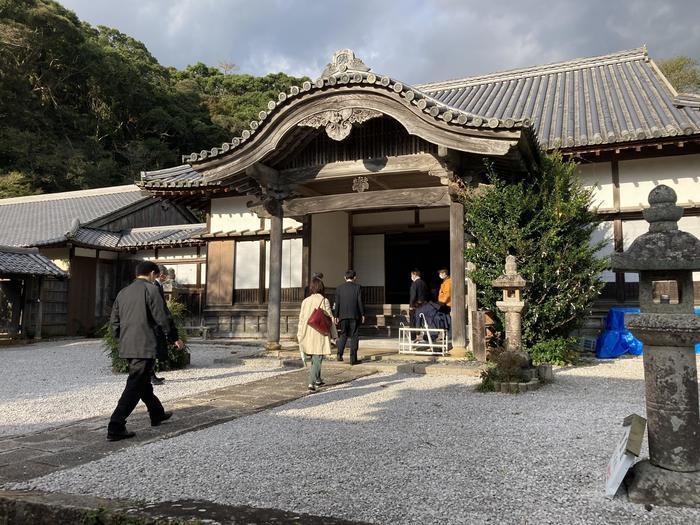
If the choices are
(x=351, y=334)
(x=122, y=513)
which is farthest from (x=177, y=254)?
(x=122, y=513)

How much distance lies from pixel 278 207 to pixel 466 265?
3807 millimetres

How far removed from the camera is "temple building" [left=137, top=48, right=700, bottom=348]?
7.79 metres

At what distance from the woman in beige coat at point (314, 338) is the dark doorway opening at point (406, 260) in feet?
21.4

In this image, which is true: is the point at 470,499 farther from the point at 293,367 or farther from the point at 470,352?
the point at 293,367

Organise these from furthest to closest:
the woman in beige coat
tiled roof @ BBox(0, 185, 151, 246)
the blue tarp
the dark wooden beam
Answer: tiled roof @ BBox(0, 185, 151, 246) → the blue tarp → the dark wooden beam → the woman in beige coat

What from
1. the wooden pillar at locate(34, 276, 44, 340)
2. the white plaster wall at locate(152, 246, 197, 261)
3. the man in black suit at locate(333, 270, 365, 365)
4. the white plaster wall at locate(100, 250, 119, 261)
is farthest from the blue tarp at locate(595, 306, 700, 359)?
the white plaster wall at locate(100, 250, 119, 261)

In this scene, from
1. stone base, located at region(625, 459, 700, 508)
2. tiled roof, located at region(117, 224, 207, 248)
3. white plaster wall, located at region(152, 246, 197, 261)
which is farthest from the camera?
white plaster wall, located at region(152, 246, 197, 261)

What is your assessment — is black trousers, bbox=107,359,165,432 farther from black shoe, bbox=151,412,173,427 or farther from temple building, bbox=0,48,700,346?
temple building, bbox=0,48,700,346

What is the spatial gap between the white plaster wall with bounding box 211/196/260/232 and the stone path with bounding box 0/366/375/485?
685 cm

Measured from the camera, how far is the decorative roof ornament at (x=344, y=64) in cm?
841

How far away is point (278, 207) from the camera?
945cm

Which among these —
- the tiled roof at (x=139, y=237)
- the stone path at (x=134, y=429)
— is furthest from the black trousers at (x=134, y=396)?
the tiled roof at (x=139, y=237)

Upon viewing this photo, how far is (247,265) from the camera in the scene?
1284 cm

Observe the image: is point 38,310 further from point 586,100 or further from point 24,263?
point 586,100
